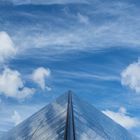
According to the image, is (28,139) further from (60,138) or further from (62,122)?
(60,138)

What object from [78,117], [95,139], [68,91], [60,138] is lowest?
[60,138]

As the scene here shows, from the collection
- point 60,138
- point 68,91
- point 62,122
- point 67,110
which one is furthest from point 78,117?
point 68,91

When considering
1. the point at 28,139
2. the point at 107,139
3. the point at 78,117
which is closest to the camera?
the point at 28,139

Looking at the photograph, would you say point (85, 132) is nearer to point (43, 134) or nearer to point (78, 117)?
point (43, 134)

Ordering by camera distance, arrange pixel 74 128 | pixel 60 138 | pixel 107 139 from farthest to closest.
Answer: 1. pixel 107 139
2. pixel 74 128
3. pixel 60 138

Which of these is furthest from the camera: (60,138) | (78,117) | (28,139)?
(78,117)

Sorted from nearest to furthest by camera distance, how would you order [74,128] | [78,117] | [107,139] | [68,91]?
[74,128]
[107,139]
[78,117]
[68,91]

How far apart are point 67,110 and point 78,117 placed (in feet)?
3.17

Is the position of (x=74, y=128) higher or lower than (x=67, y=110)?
lower

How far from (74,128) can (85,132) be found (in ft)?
4.24

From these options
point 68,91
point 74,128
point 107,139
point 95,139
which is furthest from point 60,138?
point 68,91

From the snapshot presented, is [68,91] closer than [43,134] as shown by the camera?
No

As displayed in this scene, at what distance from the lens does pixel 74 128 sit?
23.3 metres

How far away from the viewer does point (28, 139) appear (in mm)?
25078
